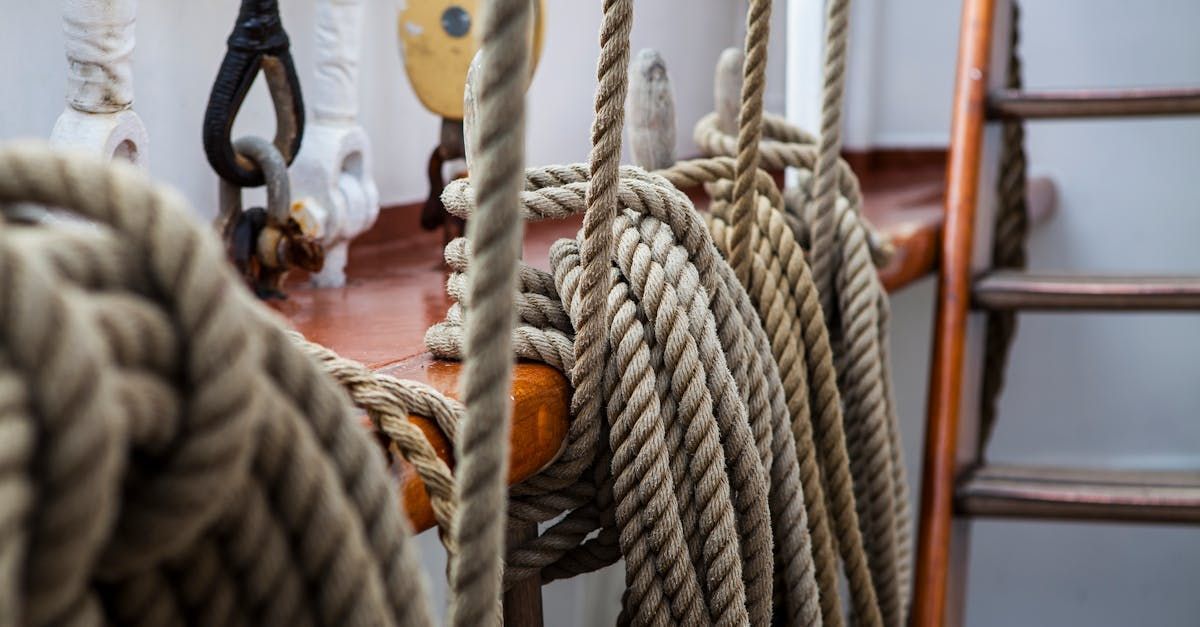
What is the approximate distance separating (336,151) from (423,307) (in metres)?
0.26

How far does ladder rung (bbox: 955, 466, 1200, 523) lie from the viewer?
123cm

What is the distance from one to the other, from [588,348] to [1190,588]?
1845 mm

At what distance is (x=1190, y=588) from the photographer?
7.14 feet

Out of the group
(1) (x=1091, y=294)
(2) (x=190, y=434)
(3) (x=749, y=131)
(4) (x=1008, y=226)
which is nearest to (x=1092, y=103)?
(1) (x=1091, y=294)

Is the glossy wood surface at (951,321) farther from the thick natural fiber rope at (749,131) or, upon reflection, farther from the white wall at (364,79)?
the white wall at (364,79)

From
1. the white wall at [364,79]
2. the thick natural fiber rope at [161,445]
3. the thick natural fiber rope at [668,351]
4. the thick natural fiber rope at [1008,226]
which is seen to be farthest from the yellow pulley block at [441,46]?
the thick natural fiber rope at [161,445]

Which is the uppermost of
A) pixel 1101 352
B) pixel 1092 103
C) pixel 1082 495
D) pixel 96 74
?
pixel 96 74

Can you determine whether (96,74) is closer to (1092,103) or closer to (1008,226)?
(1092,103)

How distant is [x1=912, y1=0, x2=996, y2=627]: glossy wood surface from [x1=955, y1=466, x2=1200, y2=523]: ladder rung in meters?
0.03

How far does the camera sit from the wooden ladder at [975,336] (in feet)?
4.11

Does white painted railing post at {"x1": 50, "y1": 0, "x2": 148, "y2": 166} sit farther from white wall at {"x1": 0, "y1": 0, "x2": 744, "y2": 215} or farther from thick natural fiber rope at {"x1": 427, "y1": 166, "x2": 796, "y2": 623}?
thick natural fiber rope at {"x1": 427, "y1": 166, "x2": 796, "y2": 623}

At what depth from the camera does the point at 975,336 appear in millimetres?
1377

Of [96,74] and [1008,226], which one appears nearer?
[96,74]

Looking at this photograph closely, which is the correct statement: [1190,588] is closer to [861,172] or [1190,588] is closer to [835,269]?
[861,172]
